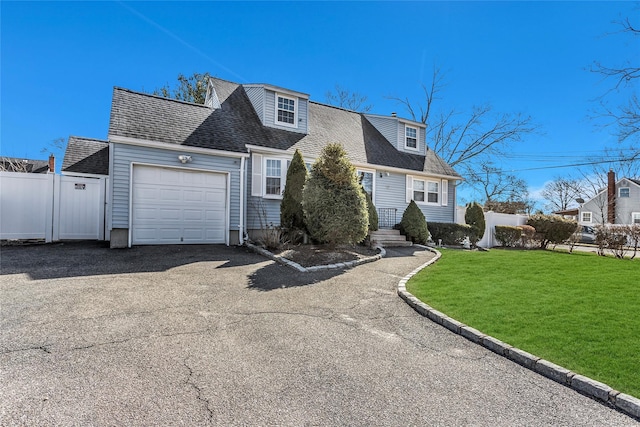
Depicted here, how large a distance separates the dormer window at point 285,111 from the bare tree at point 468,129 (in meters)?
13.0

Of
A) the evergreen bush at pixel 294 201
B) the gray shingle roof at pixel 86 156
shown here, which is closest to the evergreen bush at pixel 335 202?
the evergreen bush at pixel 294 201

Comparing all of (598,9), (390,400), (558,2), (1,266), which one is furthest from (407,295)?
(558,2)

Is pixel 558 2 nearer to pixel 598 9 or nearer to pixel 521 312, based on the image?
pixel 598 9

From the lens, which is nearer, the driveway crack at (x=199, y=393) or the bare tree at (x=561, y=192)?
the driveway crack at (x=199, y=393)

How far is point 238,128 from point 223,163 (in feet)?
6.87

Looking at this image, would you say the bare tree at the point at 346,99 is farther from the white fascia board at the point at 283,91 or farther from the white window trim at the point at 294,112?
the white window trim at the point at 294,112

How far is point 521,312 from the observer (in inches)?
180

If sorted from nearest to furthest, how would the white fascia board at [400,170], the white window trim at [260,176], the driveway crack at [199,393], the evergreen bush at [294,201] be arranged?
1. the driveway crack at [199,393]
2. the evergreen bush at [294,201]
3. the white window trim at [260,176]
4. the white fascia board at [400,170]

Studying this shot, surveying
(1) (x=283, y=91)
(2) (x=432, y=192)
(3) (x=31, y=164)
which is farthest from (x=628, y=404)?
(3) (x=31, y=164)

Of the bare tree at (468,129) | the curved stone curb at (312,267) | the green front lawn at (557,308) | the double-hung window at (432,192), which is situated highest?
the bare tree at (468,129)

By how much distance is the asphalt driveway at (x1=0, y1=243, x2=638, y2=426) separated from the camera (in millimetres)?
2334

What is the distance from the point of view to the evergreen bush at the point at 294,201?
1007 cm

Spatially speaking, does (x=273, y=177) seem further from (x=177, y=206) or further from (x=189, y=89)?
(x=189, y=89)

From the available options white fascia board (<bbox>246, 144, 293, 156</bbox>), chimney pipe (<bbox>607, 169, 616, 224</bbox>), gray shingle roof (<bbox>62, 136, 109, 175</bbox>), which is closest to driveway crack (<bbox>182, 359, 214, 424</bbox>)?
white fascia board (<bbox>246, 144, 293, 156</bbox>)
